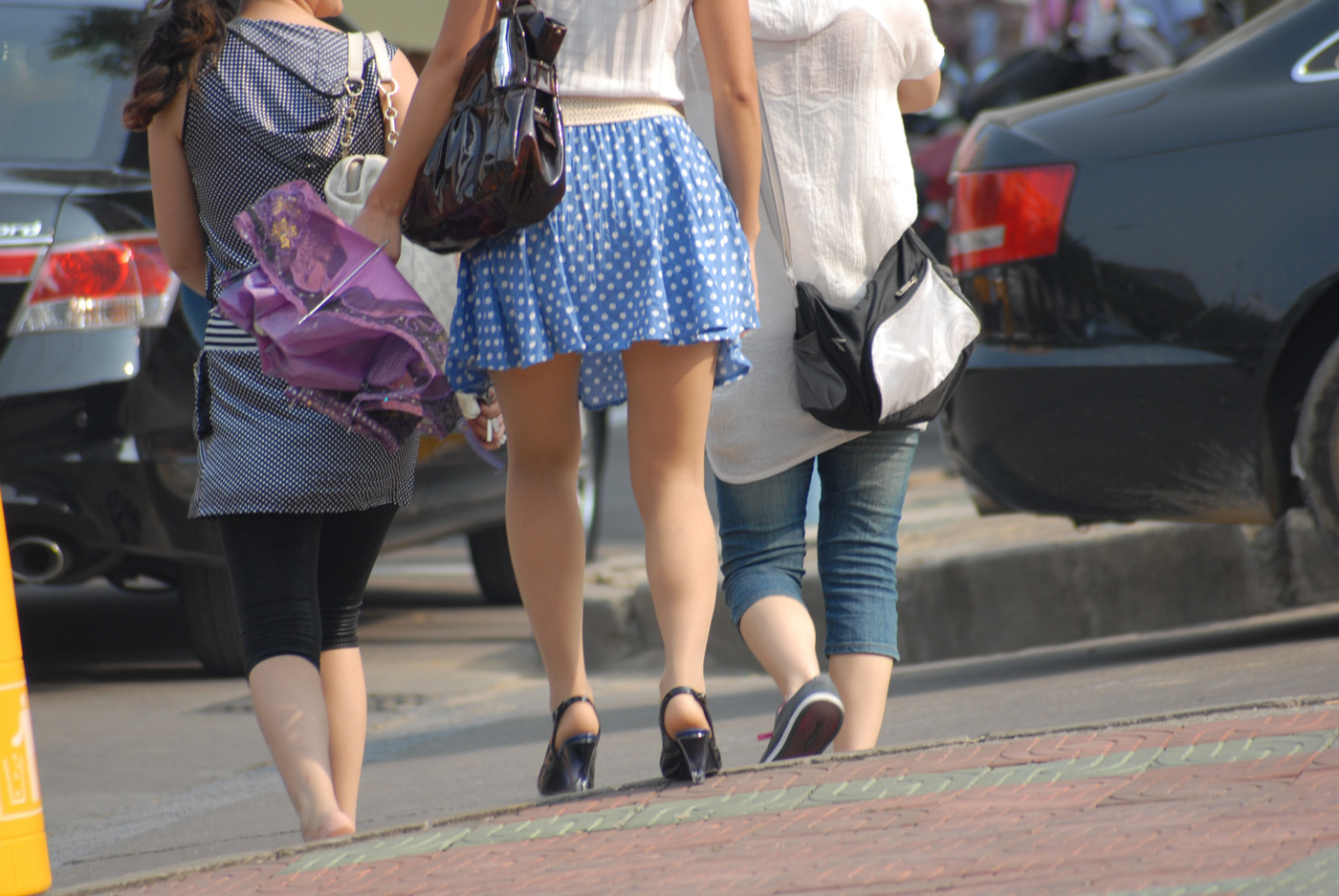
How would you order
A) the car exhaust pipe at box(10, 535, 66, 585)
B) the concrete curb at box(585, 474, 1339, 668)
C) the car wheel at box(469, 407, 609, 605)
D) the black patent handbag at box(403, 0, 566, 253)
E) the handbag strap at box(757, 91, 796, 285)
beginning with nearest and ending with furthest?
the black patent handbag at box(403, 0, 566, 253) < the handbag strap at box(757, 91, 796, 285) < the car exhaust pipe at box(10, 535, 66, 585) < the concrete curb at box(585, 474, 1339, 668) < the car wheel at box(469, 407, 609, 605)

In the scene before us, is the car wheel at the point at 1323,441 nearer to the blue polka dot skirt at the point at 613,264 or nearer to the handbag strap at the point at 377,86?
the blue polka dot skirt at the point at 613,264

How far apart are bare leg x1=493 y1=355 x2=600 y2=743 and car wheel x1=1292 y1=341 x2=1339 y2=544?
7.05ft

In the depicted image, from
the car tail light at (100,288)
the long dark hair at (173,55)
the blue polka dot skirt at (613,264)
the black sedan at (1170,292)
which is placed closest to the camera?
the blue polka dot skirt at (613,264)

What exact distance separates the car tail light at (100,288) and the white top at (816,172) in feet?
7.14

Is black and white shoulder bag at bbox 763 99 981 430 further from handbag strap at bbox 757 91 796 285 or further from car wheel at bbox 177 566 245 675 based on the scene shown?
car wheel at bbox 177 566 245 675

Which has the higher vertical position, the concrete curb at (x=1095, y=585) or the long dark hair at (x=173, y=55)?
the long dark hair at (x=173, y=55)

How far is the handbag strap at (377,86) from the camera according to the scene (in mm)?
3074

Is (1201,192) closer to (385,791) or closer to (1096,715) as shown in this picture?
(1096,715)

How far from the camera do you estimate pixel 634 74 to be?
9.36ft

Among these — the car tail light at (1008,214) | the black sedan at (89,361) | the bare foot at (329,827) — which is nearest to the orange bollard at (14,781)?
the bare foot at (329,827)

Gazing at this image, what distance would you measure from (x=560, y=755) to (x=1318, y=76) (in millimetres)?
2684

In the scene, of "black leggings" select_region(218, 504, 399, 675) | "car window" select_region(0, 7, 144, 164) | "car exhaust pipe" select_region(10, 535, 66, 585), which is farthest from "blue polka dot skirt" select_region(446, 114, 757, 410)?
"car window" select_region(0, 7, 144, 164)

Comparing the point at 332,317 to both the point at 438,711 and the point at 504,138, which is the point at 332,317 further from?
the point at 438,711

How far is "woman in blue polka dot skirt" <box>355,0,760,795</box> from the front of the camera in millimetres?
2783
